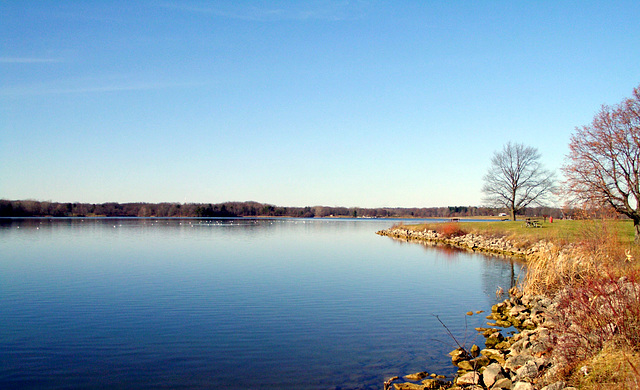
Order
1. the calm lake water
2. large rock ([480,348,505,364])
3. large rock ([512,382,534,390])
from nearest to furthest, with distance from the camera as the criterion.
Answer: large rock ([512,382,534,390])
the calm lake water
large rock ([480,348,505,364])

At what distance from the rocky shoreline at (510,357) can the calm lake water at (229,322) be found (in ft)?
1.66

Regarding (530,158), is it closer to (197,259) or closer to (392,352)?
(197,259)

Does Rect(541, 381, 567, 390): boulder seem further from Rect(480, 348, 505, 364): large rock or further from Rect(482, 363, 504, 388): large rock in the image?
Rect(480, 348, 505, 364): large rock

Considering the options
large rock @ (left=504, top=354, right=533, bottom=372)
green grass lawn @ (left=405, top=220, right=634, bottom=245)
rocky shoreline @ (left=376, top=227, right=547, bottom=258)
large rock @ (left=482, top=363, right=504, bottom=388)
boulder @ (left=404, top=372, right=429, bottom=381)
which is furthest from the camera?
rocky shoreline @ (left=376, top=227, right=547, bottom=258)

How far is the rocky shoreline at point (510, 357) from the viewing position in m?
7.85

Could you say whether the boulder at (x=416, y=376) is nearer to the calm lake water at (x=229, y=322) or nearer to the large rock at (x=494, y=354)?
the calm lake water at (x=229, y=322)

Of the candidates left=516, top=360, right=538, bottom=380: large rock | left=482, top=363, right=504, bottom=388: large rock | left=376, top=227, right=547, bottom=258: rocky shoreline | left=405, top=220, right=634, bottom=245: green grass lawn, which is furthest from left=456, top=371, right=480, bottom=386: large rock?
left=376, top=227, right=547, bottom=258: rocky shoreline

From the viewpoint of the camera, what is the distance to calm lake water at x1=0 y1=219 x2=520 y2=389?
9211 mm

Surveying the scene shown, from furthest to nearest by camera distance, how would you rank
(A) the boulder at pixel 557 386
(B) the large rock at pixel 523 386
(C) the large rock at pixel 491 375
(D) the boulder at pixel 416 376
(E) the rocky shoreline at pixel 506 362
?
(D) the boulder at pixel 416 376, (C) the large rock at pixel 491 375, (E) the rocky shoreline at pixel 506 362, (B) the large rock at pixel 523 386, (A) the boulder at pixel 557 386

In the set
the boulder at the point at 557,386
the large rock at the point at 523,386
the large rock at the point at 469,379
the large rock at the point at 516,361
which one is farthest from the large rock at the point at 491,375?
the boulder at the point at 557,386

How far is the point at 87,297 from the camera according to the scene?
16.2 metres

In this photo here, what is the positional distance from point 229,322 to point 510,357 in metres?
7.79

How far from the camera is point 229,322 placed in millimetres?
13164

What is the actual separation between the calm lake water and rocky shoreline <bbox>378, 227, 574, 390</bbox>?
51 centimetres
